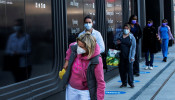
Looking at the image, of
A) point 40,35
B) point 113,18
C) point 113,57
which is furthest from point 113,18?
point 40,35

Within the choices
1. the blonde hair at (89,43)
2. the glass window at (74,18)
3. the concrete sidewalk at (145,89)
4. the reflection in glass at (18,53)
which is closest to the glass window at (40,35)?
the reflection in glass at (18,53)

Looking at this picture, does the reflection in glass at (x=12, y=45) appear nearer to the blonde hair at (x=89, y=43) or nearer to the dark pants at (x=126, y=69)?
the blonde hair at (x=89, y=43)

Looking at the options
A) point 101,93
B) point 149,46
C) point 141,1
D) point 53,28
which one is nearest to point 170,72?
point 149,46

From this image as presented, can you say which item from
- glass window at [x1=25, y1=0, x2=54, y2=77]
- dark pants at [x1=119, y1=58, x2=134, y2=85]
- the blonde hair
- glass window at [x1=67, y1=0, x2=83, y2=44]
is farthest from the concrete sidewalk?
the blonde hair

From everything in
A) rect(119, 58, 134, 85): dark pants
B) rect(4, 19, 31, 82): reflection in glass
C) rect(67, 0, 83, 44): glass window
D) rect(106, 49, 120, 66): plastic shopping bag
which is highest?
rect(67, 0, 83, 44): glass window

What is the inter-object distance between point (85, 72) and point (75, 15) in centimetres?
377

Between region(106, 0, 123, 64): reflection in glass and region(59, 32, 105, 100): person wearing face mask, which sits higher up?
region(106, 0, 123, 64): reflection in glass

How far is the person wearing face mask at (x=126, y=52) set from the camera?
28.9 ft

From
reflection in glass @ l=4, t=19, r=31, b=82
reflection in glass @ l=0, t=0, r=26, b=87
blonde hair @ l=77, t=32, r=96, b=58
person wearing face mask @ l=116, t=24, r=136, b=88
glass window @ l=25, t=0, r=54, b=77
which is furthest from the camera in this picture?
person wearing face mask @ l=116, t=24, r=136, b=88

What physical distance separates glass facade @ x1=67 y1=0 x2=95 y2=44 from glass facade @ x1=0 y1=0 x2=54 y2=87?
3.07 ft

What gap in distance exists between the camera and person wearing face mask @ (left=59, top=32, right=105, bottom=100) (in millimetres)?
4078

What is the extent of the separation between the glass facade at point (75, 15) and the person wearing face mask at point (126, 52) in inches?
42.4

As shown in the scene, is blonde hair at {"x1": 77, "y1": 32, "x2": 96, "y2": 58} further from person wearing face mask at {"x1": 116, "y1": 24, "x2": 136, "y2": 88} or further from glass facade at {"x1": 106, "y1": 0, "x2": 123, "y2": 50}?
glass facade at {"x1": 106, "y1": 0, "x2": 123, "y2": 50}

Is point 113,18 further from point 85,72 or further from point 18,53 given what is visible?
point 85,72
